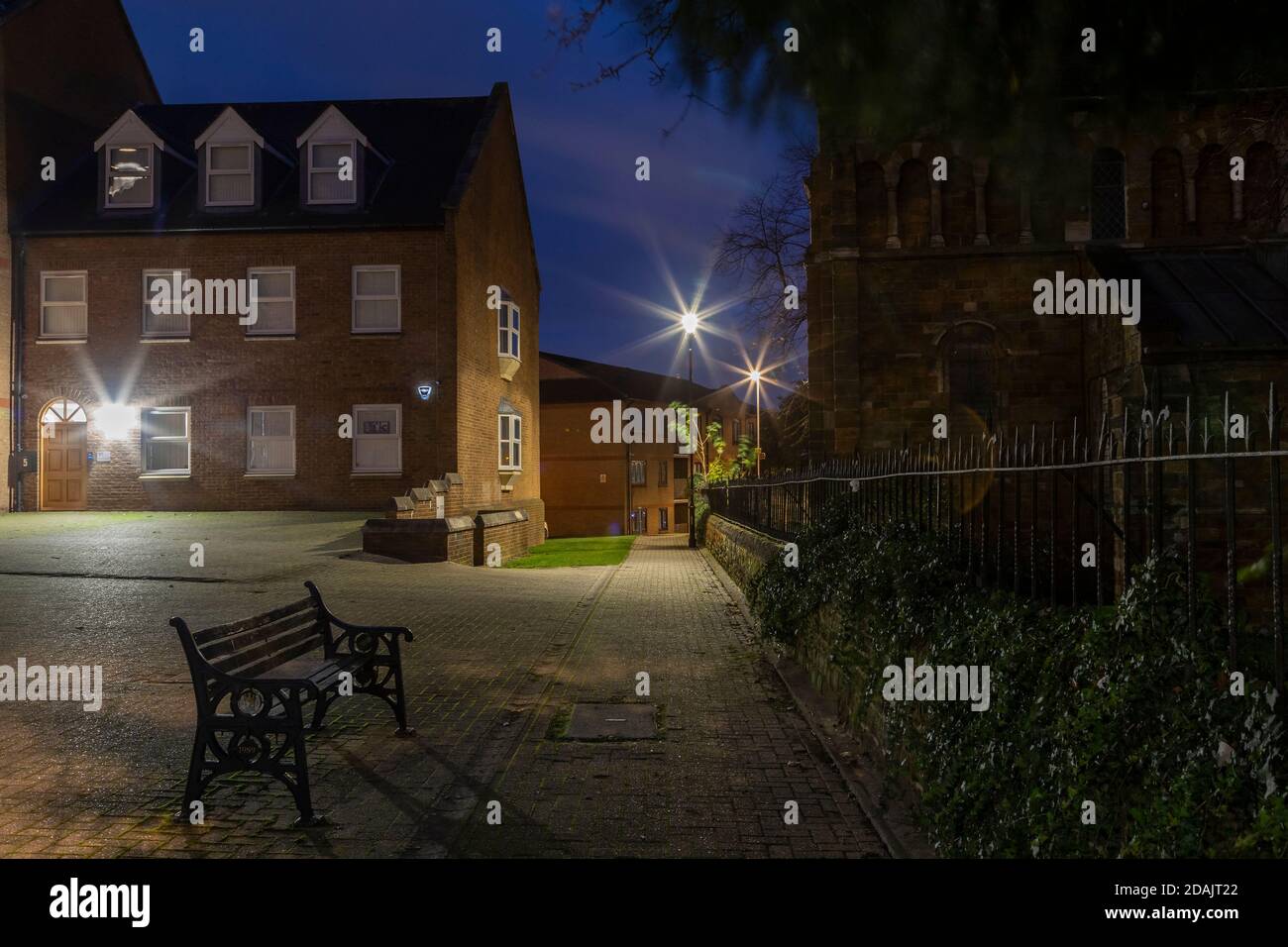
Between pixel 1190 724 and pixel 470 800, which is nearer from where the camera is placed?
pixel 1190 724

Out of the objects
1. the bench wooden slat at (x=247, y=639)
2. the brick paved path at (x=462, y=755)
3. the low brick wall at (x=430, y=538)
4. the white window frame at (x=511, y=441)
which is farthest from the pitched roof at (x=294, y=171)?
the bench wooden slat at (x=247, y=639)

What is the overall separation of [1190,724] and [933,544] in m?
3.23

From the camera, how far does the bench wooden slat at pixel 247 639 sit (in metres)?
5.18

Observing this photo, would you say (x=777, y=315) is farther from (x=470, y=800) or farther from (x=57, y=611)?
(x=470, y=800)

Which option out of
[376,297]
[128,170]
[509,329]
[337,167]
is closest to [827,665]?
[376,297]

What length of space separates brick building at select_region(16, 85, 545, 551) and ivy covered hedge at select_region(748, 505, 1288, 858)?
19.9 m

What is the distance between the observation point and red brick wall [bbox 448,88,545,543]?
2453 centimetres

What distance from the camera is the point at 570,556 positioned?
2627cm

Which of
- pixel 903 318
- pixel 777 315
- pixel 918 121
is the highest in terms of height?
pixel 777 315

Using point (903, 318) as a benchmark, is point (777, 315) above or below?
above

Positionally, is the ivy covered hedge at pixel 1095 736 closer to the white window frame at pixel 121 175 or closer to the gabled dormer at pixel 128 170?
the white window frame at pixel 121 175

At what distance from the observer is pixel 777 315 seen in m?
34.1

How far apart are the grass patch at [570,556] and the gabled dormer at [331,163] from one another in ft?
35.5

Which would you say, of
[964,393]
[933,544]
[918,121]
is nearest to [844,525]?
[933,544]
